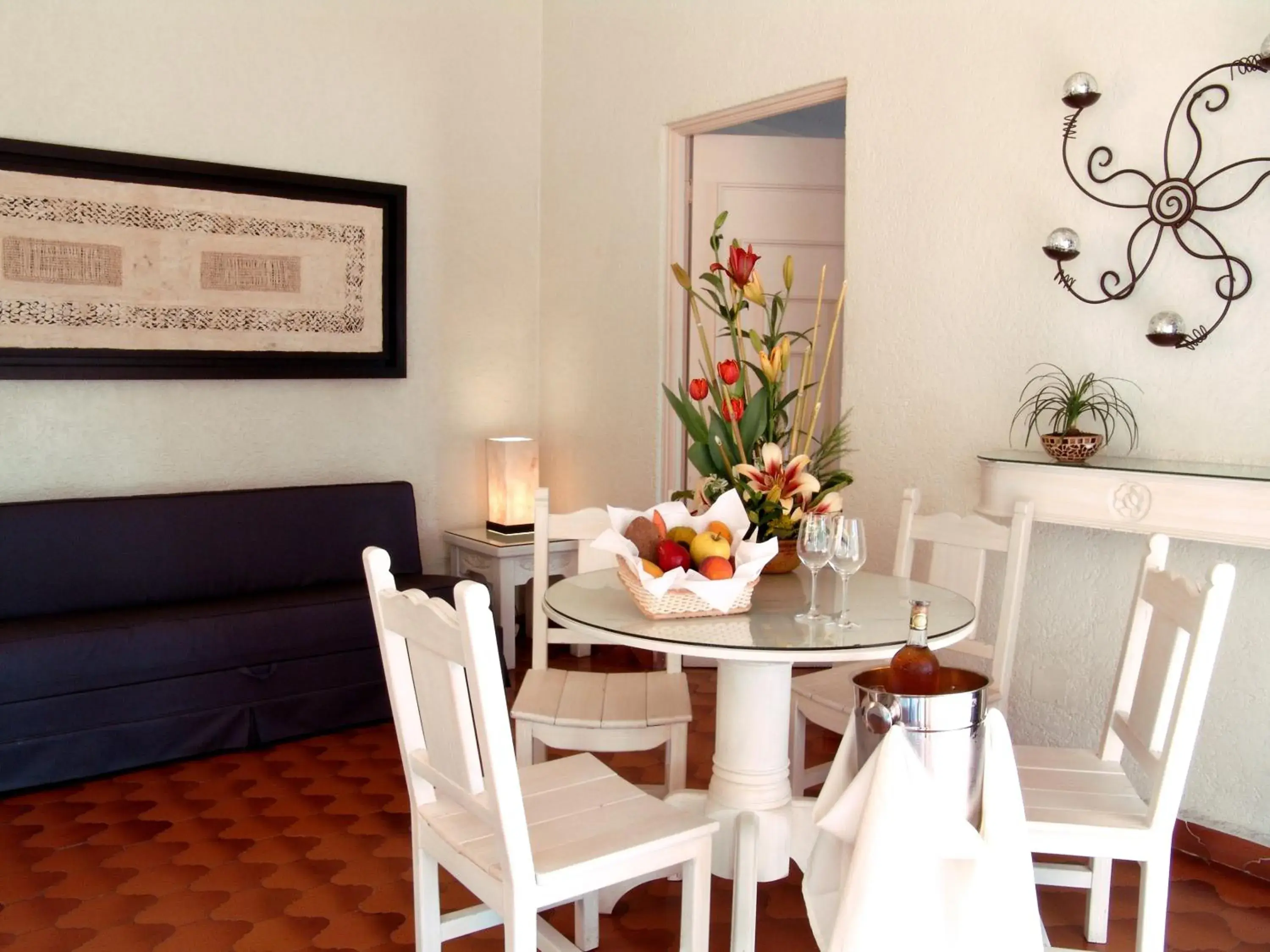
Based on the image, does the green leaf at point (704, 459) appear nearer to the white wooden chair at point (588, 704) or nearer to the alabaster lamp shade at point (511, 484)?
the white wooden chair at point (588, 704)

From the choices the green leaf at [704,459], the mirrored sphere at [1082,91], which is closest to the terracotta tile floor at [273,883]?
the green leaf at [704,459]

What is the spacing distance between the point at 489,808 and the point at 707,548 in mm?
713

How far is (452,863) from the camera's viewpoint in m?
1.95

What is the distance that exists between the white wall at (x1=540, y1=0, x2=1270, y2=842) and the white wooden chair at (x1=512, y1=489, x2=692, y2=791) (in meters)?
1.14

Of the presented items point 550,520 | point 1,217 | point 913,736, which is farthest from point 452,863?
point 1,217

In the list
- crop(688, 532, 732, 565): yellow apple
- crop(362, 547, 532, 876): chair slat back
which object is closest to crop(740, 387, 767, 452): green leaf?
crop(688, 532, 732, 565): yellow apple

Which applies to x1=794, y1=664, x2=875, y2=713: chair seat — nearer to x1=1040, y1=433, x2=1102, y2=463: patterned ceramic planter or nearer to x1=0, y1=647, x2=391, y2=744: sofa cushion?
x1=1040, y1=433, x2=1102, y2=463: patterned ceramic planter

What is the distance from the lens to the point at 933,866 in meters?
1.32

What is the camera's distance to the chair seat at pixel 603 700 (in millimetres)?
2609

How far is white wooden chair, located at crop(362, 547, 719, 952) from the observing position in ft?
5.68

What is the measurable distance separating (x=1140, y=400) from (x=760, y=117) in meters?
1.84

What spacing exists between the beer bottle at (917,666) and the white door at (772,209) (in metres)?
3.12

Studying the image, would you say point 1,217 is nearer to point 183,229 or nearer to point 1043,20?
point 183,229

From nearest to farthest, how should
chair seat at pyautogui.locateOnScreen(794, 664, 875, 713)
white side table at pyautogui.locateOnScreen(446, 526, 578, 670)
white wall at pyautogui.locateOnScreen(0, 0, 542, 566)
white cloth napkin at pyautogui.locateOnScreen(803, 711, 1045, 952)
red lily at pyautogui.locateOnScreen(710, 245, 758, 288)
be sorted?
white cloth napkin at pyautogui.locateOnScreen(803, 711, 1045, 952) < red lily at pyautogui.locateOnScreen(710, 245, 758, 288) < chair seat at pyautogui.locateOnScreen(794, 664, 875, 713) < white wall at pyautogui.locateOnScreen(0, 0, 542, 566) < white side table at pyautogui.locateOnScreen(446, 526, 578, 670)
